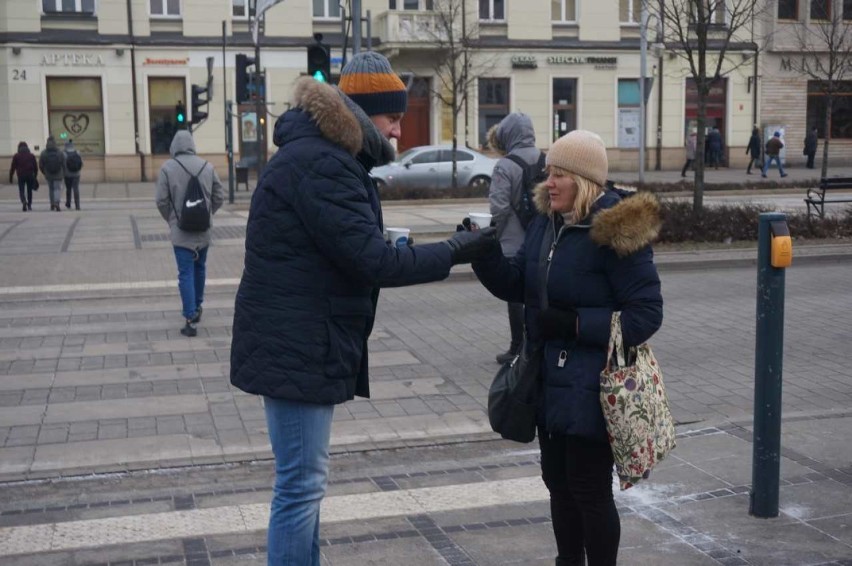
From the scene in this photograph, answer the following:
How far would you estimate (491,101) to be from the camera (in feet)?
141

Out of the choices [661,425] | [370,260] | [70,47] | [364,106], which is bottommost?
[661,425]

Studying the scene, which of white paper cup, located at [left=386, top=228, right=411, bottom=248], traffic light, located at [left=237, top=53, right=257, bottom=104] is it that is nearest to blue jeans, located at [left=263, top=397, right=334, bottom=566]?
white paper cup, located at [left=386, top=228, right=411, bottom=248]

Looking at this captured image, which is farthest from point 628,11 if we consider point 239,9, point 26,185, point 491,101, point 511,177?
point 511,177

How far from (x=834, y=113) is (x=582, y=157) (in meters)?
45.1

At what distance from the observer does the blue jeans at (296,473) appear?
367 cm

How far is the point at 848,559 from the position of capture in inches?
185

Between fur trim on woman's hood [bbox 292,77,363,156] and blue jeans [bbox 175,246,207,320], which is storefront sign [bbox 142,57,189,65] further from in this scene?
fur trim on woman's hood [bbox 292,77,363,156]

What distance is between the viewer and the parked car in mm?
31188

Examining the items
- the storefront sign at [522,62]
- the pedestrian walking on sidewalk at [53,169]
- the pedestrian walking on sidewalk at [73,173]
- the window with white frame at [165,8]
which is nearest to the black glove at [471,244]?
the pedestrian walking on sidewalk at [53,169]

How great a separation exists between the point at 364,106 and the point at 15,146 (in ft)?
123

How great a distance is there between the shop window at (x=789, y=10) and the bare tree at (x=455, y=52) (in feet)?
40.3

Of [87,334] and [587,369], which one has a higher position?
[587,369]

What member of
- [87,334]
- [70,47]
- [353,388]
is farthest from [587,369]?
[70,47]

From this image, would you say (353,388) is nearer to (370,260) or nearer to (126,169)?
(370,260)
